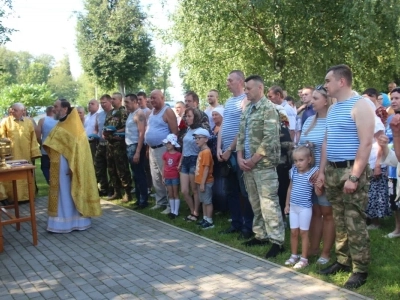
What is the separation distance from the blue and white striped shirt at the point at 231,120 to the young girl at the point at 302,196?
127cm

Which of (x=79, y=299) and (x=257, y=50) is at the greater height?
(x=257, y=50)

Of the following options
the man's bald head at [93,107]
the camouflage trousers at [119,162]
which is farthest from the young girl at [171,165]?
the man's bald head at [93,107]

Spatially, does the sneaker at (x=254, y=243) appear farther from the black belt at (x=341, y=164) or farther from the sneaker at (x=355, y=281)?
the black belt at (x=341, y=164)

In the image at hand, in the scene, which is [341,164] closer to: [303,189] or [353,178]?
[353,178]

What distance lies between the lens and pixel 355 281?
4.24 m

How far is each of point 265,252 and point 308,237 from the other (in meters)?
0.65

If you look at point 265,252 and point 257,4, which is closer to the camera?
point 265,252

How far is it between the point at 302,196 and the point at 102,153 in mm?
5084

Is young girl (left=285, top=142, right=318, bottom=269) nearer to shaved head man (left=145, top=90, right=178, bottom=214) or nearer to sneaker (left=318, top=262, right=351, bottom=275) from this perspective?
sneaker (left=318, top=262, right=351, bottom=275)

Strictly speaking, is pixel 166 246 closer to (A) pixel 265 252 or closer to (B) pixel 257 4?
(A) pixel 265 252

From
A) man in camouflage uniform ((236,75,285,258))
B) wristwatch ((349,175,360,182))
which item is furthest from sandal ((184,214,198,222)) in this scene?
wristwatch ((349,175,360,182))

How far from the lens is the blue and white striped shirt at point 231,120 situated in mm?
5895

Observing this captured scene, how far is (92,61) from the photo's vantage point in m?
35.9

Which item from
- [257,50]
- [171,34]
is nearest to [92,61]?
[171,34]
